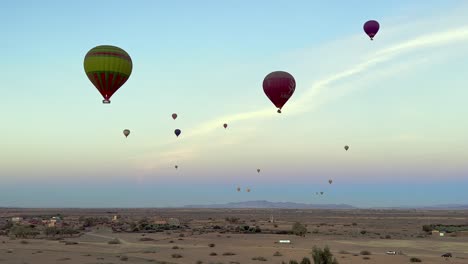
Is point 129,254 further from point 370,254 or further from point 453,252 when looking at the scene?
point 453,252

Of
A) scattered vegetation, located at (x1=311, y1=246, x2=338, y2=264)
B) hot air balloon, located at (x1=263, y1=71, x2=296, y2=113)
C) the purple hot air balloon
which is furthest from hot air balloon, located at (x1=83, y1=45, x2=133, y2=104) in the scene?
the purple hot air balloon

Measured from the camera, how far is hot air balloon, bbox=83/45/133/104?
135 ft

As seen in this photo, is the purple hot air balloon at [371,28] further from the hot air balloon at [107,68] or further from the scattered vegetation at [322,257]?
the scattered vegetation at [322,257]

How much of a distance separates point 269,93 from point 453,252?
→ 22.1 m

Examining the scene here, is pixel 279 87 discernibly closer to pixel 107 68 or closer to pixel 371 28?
pixel 371 28

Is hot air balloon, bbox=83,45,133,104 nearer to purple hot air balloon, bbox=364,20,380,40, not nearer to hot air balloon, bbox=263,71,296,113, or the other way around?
hot air balloon, bbox=263,71,296,113

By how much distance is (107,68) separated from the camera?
41.2m

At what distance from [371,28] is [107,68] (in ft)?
96.1

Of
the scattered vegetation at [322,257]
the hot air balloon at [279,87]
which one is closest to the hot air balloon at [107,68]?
the hot air balloon at [279,87]

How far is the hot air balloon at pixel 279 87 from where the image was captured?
4719cm

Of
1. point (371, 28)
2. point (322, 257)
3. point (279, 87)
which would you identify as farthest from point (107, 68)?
point (371, 28)

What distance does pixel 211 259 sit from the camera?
123 ft

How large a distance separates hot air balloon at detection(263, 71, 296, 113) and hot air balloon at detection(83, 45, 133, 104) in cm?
1383

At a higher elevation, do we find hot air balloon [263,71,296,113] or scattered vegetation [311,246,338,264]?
hot air balloon [263,71,296,113]
